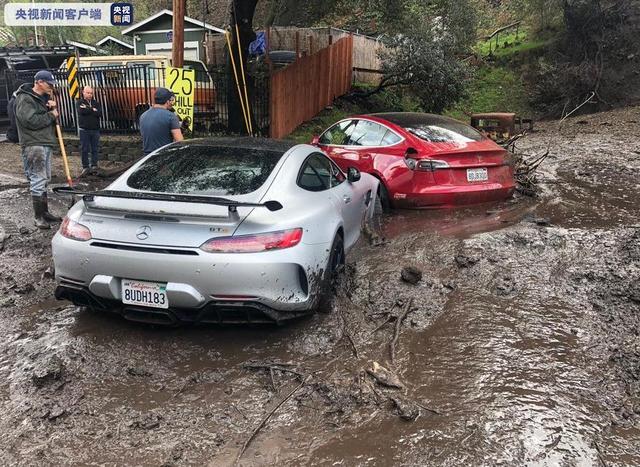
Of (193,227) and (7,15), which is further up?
(7,15)

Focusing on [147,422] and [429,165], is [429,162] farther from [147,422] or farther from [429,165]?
[147,422]

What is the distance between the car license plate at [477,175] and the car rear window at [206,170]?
323 cm

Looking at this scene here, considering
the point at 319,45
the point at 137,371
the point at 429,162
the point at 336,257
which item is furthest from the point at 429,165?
the point at 319,45

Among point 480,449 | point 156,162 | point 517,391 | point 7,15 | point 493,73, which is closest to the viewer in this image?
point 480,449

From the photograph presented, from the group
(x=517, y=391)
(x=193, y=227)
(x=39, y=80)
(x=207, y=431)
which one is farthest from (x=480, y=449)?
(x=39, y=80)

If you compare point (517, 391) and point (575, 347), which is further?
point (575, 347)

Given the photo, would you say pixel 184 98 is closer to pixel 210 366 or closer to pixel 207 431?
pixel 210 366

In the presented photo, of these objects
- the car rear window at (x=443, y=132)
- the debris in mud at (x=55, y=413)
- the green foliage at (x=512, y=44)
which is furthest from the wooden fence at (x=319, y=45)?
the debris in mud at (x=55, y=413)

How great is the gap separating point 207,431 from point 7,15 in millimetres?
16133

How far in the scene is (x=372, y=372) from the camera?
3736 millimetres

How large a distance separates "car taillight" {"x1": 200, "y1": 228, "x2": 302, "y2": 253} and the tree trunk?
8.65 metres

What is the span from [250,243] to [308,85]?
11.8 metres

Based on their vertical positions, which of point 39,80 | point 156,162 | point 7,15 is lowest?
point 156,162

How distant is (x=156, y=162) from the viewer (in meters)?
4.86
